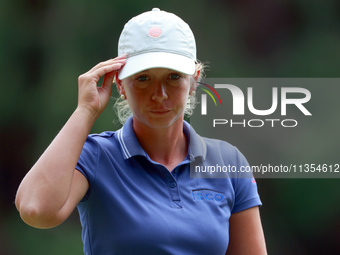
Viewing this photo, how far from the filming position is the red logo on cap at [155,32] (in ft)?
5.44

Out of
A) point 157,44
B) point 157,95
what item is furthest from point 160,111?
point 157,44

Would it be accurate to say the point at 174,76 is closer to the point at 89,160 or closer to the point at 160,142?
the point at 160,142

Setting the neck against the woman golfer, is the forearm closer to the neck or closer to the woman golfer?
the woman golfer

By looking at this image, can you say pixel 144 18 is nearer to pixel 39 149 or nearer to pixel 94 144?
pixel 94 144

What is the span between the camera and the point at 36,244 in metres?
4.15

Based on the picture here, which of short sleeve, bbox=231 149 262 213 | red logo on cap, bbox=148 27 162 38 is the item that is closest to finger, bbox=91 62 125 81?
red logo on cap, bbox=148 27 162 38

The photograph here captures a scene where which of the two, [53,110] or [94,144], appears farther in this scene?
[53,110]

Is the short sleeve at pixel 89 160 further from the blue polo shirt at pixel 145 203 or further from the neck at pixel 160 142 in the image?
the neck at pixel 160 142

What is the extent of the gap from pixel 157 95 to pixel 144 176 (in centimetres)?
22

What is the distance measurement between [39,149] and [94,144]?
107 inches

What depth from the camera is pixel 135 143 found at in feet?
5.55

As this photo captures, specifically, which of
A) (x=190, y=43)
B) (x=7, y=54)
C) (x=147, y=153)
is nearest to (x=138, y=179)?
(x=147, y=153)

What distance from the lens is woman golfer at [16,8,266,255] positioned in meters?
1.55

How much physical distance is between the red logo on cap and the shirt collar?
27 centimetres
